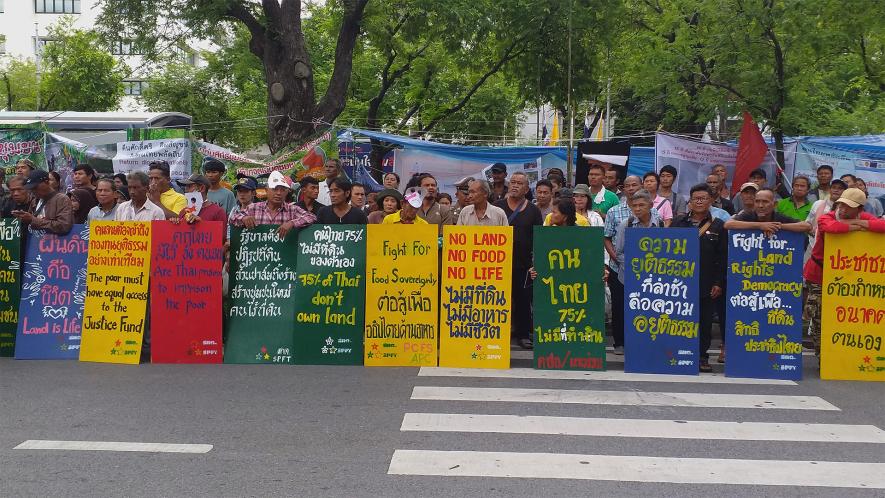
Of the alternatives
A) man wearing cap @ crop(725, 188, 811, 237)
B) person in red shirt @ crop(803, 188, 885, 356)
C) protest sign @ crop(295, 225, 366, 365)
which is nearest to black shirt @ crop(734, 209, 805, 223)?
man wearing cap @ crop(725, 188, 811, 237)

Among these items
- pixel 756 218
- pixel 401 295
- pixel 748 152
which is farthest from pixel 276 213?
pixel 748 152

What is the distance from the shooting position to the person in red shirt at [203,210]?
30.0 feet

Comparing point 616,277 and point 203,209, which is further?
point 203,209

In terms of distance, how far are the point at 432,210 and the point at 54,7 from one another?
183 feet

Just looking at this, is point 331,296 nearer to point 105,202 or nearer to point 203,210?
point 203,210

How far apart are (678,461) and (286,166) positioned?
10728mm


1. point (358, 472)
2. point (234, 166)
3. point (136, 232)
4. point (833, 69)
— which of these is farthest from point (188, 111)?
point (358, 472)

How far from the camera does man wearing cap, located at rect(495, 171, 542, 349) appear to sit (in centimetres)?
981

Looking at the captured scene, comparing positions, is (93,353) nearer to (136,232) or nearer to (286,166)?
(136,232)

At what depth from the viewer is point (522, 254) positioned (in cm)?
984

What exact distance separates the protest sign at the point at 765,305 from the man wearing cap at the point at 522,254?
2.15 m

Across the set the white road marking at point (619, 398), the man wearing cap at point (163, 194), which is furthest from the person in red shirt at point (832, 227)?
the man wearing cap at point (163, 194)

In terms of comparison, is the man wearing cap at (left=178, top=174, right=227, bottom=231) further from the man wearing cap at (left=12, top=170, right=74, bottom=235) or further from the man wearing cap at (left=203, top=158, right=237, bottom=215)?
the man wearing cap at (left=12, top=170, right=74, bottom=235)

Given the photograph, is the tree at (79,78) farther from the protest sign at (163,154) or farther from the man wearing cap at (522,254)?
the man wearing cap at (522,254)
